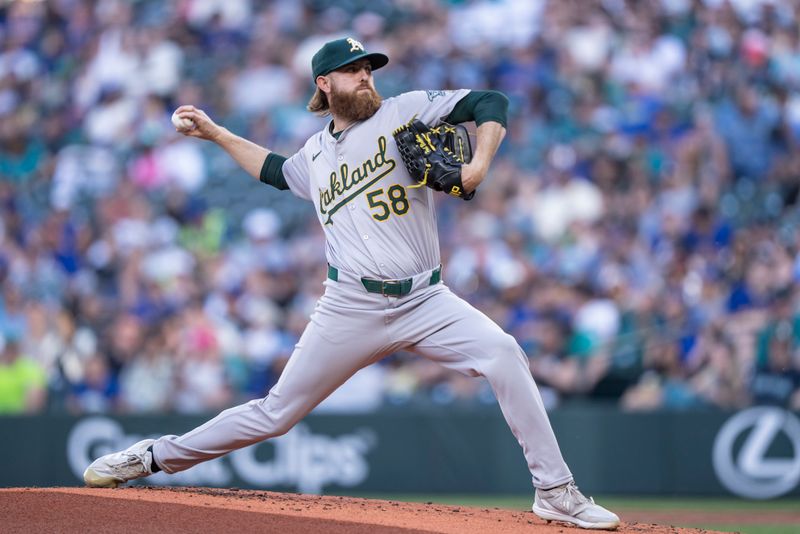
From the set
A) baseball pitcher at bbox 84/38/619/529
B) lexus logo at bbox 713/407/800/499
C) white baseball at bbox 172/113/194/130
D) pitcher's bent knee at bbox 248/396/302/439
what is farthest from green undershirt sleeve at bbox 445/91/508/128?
lexus logo at bbox 713/407/800/499

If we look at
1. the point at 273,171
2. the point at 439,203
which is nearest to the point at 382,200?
the point at 273,171

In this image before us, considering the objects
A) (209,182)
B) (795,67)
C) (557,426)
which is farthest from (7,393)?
(795,67)

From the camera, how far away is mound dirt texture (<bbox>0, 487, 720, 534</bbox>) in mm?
4801

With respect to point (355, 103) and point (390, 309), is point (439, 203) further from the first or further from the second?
point (390, 309)

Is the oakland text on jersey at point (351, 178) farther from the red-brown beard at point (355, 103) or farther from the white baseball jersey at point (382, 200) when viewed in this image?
the red-brown beard at point (355, 103)

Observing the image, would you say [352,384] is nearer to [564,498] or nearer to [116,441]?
[116,441]

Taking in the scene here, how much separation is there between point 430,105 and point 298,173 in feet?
2.39

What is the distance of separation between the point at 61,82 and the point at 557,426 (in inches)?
289

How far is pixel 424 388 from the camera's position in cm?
1035

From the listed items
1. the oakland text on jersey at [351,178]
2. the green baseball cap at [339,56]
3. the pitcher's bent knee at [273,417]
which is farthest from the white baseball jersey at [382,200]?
the pitcher's bent knee at [273,417]

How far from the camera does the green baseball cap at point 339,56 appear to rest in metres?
4.99

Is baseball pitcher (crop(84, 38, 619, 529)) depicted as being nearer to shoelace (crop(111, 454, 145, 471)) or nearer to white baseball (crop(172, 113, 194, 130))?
shoelace (crop(111, 454, 145, 471))

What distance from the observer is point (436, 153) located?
15.8 feet

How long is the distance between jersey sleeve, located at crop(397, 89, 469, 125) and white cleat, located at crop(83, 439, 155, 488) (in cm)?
189
